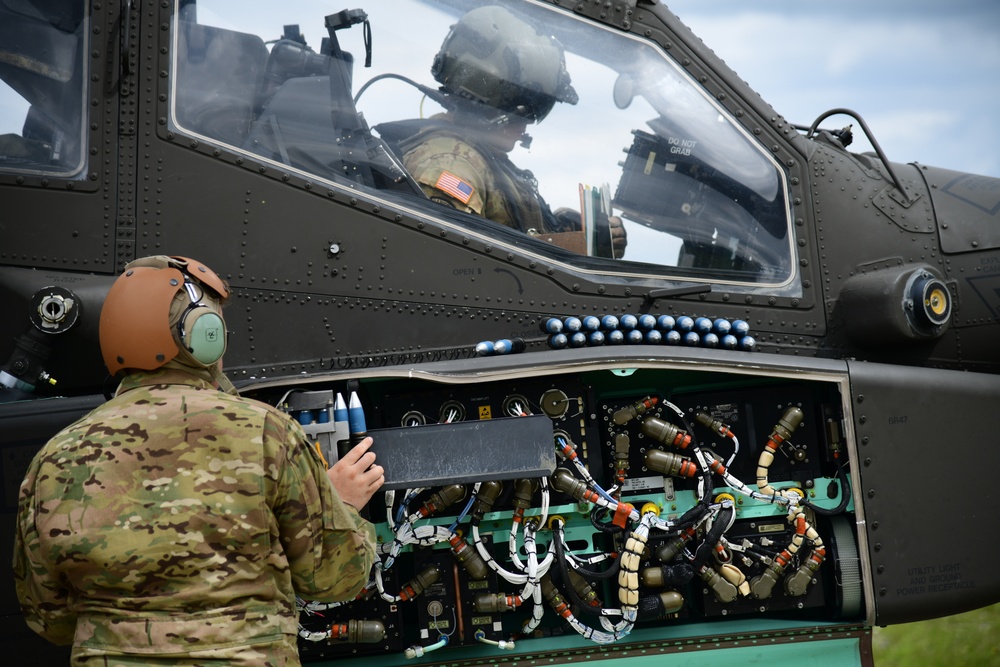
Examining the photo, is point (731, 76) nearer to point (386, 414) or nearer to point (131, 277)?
point (386, 414)

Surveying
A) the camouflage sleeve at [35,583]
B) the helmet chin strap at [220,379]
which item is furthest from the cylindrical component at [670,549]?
the camouflage sleeve at [35,583]

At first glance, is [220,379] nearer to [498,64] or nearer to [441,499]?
[441,499]

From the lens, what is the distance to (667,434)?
367cm

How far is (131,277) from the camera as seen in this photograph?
2.89 metres

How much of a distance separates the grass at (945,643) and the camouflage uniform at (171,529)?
15.6ft

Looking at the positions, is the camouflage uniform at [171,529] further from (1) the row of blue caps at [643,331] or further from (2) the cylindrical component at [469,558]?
(1) the row of blue caps at [643,331]

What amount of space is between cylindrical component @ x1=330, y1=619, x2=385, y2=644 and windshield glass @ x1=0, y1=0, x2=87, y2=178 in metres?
2.03

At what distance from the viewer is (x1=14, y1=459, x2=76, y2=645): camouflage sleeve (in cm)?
Result: 278

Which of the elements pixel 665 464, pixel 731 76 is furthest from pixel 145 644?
pixel 731 76

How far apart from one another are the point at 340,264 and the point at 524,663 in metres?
1.60

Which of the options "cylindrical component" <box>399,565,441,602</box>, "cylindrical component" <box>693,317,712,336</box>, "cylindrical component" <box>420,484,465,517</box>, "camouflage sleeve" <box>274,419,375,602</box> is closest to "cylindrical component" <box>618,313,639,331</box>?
"cylindrical component" <box>693,317,712,336</box>

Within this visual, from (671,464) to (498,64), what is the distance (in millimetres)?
1679

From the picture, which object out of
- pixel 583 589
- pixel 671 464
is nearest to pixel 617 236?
pixel 671 464

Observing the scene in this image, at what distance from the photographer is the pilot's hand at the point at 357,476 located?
10.5 ft
